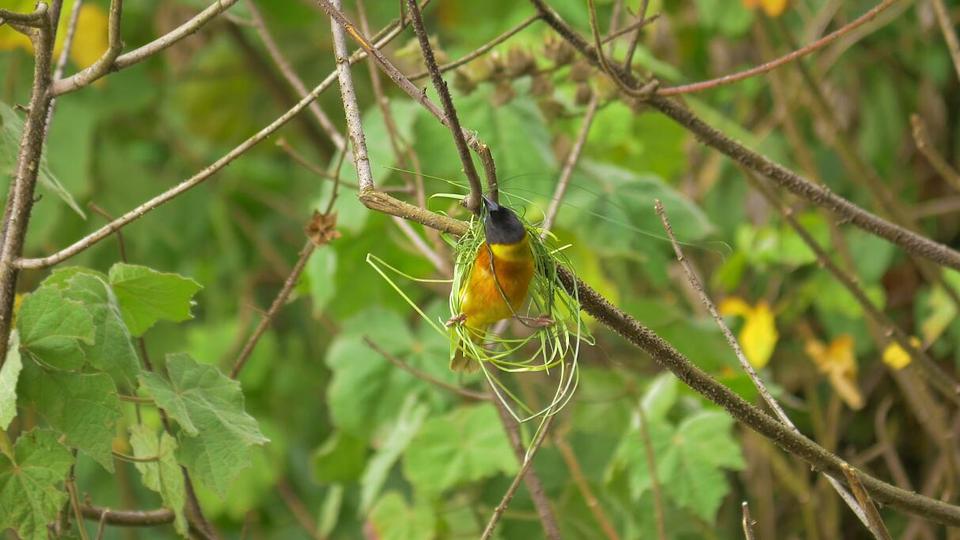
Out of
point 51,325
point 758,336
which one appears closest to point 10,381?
point 51,325

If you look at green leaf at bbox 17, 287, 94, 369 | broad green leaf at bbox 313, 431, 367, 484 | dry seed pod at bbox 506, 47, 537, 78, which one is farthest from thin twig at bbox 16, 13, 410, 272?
broad green leaf at bbox 313, 431, 367, 484

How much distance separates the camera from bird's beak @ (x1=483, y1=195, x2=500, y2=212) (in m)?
1.03

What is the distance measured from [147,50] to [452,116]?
0.43 m

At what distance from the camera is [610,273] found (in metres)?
3.22

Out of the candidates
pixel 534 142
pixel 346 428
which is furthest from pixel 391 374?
pixel 534 142

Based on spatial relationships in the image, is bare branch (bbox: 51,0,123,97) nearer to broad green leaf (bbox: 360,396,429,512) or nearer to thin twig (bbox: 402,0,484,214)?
thin twig (bbox: 402,0,484,214)

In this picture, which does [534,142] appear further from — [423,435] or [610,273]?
[610,273]

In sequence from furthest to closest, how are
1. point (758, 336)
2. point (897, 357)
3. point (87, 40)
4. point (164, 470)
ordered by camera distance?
point (87, 40) < point (758, 336) < point (897, 357) < point (164, 470)

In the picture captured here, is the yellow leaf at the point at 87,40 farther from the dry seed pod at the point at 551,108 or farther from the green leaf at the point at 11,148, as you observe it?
the green leaf at the point at 11,148

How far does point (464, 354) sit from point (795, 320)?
1981mm

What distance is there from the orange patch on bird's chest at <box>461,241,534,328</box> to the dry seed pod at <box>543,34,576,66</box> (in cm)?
65

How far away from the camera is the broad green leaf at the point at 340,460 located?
2510 millimetres

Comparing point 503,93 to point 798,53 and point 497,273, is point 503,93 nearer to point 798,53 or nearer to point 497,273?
point 798,53

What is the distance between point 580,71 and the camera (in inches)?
69.1
